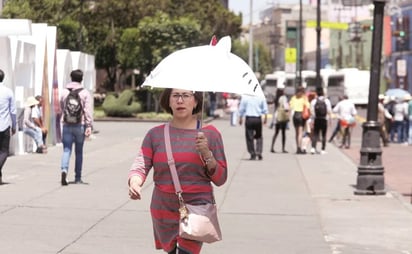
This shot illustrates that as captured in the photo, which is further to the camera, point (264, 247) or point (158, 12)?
point (158, 12)

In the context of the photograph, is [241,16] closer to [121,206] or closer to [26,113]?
[26,113]

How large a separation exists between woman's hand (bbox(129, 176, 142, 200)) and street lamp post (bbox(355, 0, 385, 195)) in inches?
332

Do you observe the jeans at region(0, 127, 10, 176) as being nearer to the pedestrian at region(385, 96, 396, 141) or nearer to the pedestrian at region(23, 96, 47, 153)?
the pedestrian at region(23, 96, 47, 153)

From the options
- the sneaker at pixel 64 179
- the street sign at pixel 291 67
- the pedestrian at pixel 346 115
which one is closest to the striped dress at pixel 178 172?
the sneaker at pixel 64 179

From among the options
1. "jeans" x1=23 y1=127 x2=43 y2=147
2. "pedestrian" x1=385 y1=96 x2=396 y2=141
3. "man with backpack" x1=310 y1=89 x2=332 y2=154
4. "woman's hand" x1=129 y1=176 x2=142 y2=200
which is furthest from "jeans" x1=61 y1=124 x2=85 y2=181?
"pedestrian" x1=385 y1=96 x2=396 y2=141

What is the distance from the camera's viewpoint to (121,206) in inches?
464

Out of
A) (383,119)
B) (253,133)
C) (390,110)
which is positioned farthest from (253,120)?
(390,110)

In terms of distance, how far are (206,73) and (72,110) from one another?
8.09 m

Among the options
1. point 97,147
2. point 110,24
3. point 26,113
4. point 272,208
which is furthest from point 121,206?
point 110,24

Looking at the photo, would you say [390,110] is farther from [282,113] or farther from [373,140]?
[373,140]

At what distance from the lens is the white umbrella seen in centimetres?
559

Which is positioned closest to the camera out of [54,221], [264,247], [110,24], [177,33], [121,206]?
[264,247]

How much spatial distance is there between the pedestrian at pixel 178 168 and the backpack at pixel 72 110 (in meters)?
7.73

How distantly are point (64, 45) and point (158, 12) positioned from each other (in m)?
5.53
